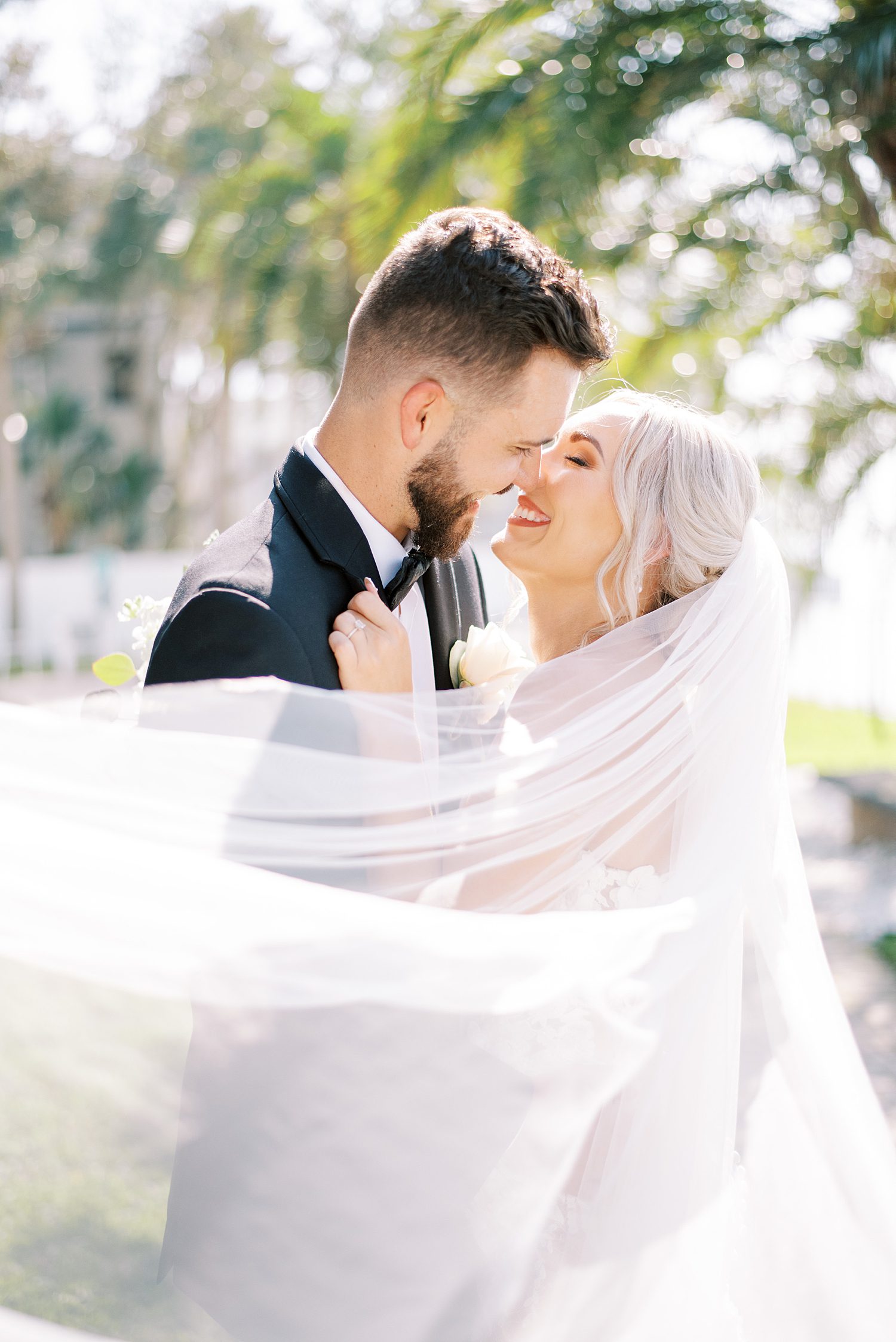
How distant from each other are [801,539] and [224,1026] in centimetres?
911

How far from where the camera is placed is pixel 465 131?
Answer: 7.03 m

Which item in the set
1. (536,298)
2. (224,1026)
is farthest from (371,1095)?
(536,298)

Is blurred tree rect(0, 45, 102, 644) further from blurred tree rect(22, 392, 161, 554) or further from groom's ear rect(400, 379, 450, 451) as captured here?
groom's ear rect(400, 379, 450, 451)

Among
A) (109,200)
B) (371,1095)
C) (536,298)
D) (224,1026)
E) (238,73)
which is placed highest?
(536,298)

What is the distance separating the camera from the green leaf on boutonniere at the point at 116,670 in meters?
2.63

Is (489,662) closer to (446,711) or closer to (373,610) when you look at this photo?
(446,711)

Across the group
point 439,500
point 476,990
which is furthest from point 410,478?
point 476,990

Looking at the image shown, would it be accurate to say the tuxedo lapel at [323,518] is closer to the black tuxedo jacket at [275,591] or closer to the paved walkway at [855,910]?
the black tuxedo jacket at [275,591]

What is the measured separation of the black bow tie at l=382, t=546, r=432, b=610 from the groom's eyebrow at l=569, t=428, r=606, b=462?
0.65m

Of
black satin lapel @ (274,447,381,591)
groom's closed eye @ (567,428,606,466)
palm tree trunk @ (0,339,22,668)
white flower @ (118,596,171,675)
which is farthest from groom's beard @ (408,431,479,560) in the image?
palm tree trunk @ (0,339,22,668)

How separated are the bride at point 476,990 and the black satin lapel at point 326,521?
0.28 feet

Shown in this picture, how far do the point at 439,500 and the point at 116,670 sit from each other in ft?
2.75

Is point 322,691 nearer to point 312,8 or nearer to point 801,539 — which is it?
point 801,539

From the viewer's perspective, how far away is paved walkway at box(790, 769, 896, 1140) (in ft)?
20.2
